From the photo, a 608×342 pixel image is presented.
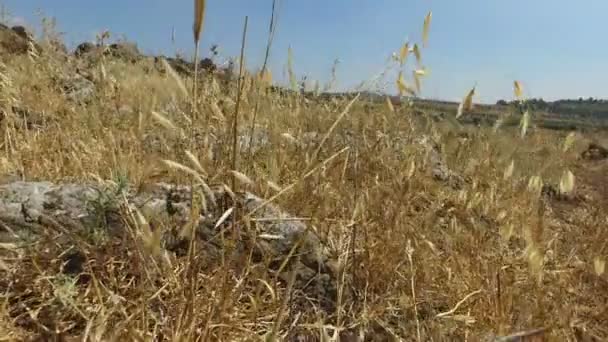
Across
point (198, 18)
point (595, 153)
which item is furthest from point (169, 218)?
point (595, 153)

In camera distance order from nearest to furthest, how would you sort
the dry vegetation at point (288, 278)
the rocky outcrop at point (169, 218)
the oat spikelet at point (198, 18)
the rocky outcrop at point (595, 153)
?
the oat spikelet at point (198, 18) < the dry vegetation at point (288, 278) < the rocky outcrop at point (169, 218) < the rocky outcrop at point (595, 153)

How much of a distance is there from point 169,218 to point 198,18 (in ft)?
2.29

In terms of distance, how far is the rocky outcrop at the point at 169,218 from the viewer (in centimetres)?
131

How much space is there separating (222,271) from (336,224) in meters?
0.62

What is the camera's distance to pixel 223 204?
1.37 metres

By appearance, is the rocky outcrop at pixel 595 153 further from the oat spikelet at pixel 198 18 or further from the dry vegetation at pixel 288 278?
the oat spikelet at pixel 198 18

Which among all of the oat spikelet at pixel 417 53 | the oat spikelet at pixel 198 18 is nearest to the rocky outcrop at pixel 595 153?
the oat spikelet at pixel 417 53

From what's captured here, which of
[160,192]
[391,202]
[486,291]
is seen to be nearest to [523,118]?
[391,202]

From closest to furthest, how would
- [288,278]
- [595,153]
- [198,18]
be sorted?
[198,18]
[288,278]
[595,153]

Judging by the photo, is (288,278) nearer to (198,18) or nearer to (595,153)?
(198,18)

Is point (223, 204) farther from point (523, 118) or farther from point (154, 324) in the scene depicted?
point (523, 118)

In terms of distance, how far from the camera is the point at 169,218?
1381 mm

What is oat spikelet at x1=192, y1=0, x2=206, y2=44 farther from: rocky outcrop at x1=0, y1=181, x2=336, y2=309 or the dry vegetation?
rocky outcrop at x1=0, y1=181, x2=336, y2=309

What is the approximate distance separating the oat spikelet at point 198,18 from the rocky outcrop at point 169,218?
1.62 feet
